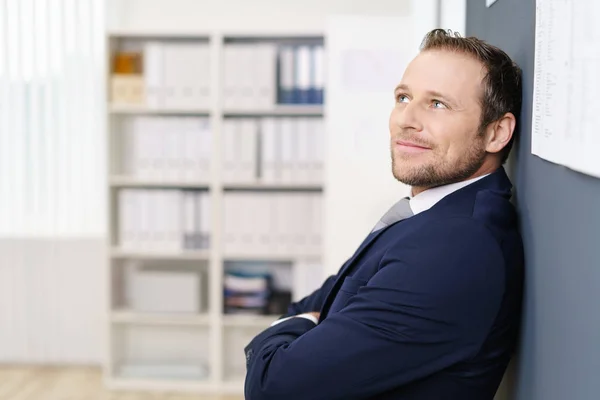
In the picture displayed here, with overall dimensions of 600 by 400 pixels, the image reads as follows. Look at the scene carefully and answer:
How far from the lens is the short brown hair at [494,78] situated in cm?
146

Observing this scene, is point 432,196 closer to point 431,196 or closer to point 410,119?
point 431,196

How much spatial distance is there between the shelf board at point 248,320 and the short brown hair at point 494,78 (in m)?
2.90

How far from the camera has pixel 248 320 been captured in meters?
4.26

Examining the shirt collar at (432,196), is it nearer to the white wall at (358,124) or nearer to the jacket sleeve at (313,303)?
the jacket sleeve at (313,303)

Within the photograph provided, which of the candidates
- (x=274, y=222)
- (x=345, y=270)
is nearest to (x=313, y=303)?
(x=345, y=270)

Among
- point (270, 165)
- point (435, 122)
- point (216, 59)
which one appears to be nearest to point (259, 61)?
point (216, 59)

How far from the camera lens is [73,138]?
4.65m

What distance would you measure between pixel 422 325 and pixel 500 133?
422 millimetres

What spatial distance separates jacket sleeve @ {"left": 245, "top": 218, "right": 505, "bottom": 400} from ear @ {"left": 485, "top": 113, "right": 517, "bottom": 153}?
0.23 meters

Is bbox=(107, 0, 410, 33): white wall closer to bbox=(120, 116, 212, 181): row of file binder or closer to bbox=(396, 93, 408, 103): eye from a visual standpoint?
bbox=(120, 116, 212, 181): row of file binder

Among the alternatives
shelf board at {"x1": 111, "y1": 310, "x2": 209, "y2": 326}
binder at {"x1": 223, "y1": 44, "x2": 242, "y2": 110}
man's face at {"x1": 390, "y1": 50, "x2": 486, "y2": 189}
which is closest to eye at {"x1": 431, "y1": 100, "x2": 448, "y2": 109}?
man's face at {"x1": 390, "y1": 50, "x2": 486, "y2": 189}

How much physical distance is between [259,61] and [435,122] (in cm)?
279

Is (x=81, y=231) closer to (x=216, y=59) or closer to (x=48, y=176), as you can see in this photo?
(x=48, y=176)

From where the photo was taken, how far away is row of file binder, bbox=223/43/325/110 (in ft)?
13.7
